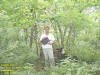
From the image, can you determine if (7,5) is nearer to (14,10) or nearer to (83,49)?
(14,10)

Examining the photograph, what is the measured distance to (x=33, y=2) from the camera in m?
Answer: 4.96

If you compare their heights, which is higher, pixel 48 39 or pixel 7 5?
pixel 7 5

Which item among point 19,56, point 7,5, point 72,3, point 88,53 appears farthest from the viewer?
A: point 88,53

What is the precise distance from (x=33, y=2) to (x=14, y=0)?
0.79m

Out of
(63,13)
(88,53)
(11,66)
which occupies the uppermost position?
(63,13)

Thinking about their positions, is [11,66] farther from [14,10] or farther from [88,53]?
[88,53]

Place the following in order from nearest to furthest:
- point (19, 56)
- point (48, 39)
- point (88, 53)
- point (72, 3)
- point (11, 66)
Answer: point (11, 66) → point (19, 56) → point (48, 39) → point (72, 3) → point (88, 53)

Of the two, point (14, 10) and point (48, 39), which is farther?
point (14, 10)

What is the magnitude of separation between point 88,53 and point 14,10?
14.0 feet

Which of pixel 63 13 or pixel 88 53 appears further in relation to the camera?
pixel 88 53

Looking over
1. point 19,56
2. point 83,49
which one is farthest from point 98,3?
point 19,56

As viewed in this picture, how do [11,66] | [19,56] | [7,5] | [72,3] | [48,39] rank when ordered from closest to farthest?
[11,66]
[19,56]
[48,39]
[7,5]
[72,3]

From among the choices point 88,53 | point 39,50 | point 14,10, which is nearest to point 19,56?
point 14,10

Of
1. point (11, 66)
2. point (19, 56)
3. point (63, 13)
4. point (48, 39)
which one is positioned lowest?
point (11, 66)
